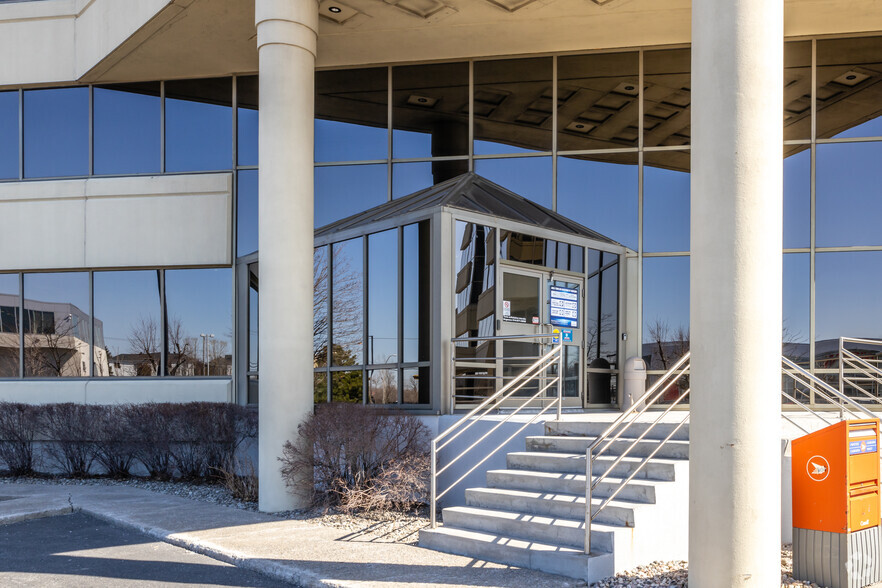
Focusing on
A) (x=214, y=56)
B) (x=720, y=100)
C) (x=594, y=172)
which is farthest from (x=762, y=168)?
(x=214, y=56)

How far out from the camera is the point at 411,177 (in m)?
15.4

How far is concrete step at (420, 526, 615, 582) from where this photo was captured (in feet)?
22.5

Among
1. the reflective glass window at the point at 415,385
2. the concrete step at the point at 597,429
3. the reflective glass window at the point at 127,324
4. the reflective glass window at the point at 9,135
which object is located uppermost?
the reflective glass window at the point at 9,135

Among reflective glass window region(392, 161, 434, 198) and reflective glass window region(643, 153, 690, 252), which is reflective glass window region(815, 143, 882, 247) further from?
reflective glass window region(392, 161, 434, 198)

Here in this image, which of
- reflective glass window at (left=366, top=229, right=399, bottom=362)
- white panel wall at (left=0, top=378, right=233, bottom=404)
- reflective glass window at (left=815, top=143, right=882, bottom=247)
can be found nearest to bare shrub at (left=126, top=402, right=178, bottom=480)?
white panel wall at (left=0, top=378, right=233, bottom=404)

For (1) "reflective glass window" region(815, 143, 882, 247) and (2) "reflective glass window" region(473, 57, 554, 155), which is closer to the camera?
(1) "reflective glass window" region(815, 143, 882, 247)

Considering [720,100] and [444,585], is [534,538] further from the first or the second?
[720,100]

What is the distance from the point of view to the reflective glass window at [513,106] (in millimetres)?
15023

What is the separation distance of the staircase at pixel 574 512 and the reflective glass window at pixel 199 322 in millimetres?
8230

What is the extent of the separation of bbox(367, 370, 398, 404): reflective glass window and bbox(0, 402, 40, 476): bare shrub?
6251 mm

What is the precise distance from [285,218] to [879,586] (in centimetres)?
771

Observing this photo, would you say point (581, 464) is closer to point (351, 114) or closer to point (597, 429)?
point (597, 429)

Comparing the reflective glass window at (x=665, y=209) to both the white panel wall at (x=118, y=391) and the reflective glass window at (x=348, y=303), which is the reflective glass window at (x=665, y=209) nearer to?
the reflective glass window at (x=348, y=303)

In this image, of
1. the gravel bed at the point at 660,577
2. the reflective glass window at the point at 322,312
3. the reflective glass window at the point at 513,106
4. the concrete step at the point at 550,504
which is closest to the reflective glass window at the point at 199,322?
the reflective glass window at the point at 322,312
